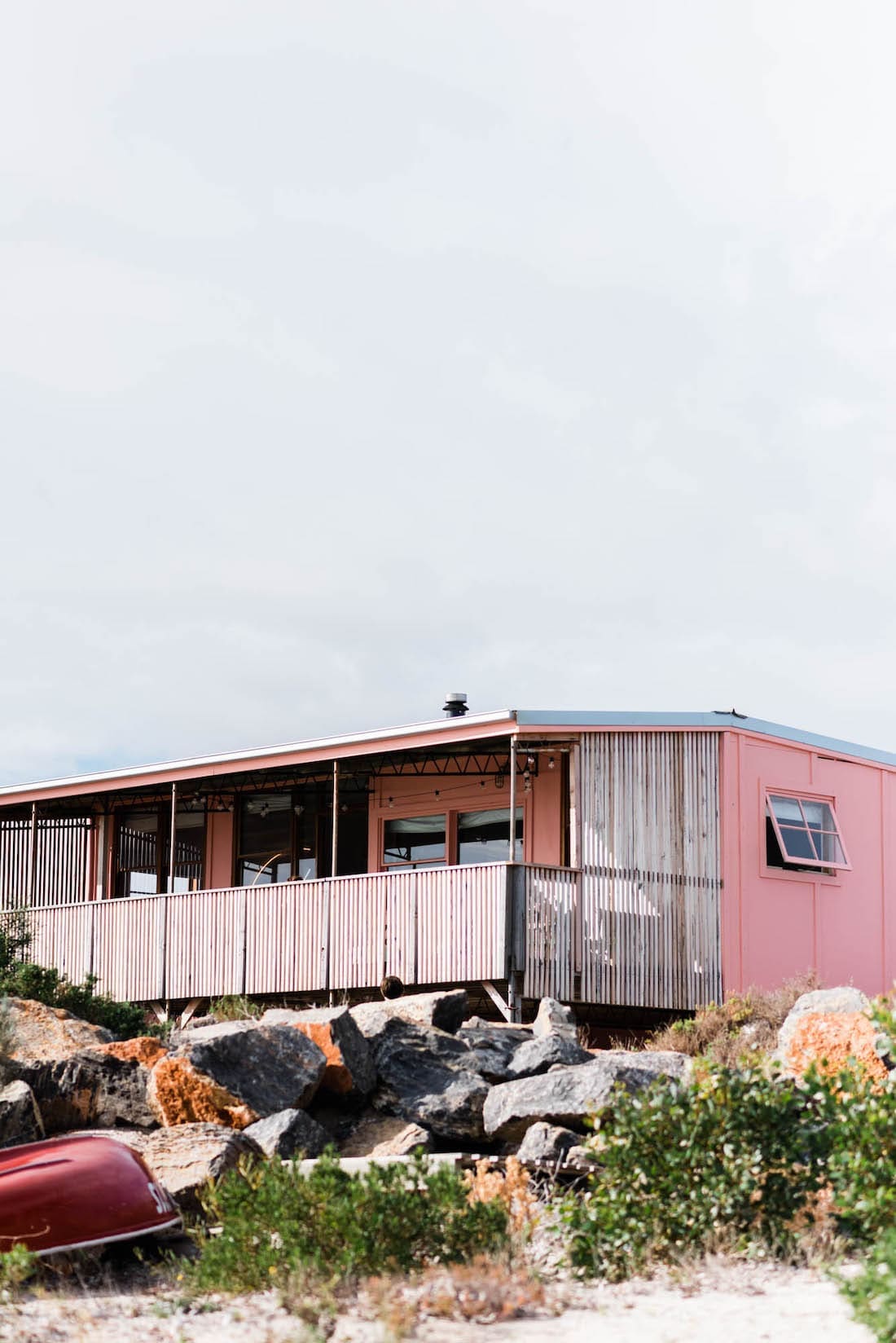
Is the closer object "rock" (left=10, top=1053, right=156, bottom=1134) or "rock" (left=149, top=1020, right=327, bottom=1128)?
"rock" (left=149, top=1020, right=327, bottom=1128)

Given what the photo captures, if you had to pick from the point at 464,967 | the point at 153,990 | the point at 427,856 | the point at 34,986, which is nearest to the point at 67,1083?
the point at 34,986

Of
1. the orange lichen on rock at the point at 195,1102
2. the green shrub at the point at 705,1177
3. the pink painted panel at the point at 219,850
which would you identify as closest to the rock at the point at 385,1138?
the orange lichen on rock at the point at 195,1102

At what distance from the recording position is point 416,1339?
6.08 m

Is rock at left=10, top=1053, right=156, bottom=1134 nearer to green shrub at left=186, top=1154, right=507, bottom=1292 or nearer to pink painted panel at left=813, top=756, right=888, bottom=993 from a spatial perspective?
green shrub at left=186, top=1154, right=507, bottom=1292

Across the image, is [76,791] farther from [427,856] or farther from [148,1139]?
[148,1139]

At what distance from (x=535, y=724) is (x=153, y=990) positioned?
6.14 meters

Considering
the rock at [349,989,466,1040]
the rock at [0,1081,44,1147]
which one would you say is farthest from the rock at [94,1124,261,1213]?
the rock at [349,989,466,1040]

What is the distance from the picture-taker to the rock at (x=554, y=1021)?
13102 millimetres

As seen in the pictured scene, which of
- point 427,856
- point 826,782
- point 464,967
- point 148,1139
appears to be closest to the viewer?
point 148,1139

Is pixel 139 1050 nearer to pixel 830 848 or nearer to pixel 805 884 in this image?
pixel 805 884

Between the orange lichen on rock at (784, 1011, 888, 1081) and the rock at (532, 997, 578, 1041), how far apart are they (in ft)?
5.93

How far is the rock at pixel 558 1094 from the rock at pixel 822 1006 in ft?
5.76

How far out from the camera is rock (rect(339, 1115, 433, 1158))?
415 inches

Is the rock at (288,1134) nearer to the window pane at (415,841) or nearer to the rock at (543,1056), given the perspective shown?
the rock at (543,1056)
